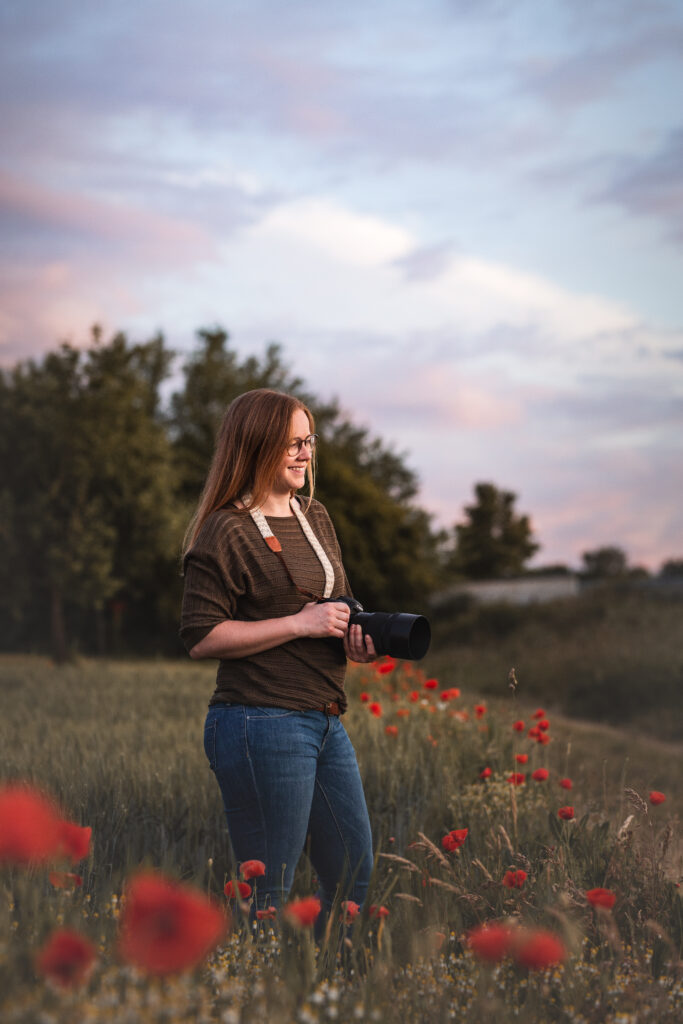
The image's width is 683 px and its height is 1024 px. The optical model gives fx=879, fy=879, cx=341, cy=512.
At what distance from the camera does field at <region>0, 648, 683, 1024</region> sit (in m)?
1.73

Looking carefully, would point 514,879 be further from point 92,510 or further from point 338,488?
point 338,488

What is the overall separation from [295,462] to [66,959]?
77.0 inches

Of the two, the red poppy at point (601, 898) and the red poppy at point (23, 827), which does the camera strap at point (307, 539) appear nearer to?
the red poppy at point (601, 898)

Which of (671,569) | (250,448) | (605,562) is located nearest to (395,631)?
(250,448)

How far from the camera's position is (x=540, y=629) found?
74.5 ft

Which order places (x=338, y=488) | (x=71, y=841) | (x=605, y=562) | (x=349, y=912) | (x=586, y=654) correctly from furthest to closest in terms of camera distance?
(x=605, y=562) < (x=338, y=488) < (x=586, y=654) < (x=349, y=912) < (x=71, y=841)

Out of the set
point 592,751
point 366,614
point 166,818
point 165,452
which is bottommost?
point 592,751

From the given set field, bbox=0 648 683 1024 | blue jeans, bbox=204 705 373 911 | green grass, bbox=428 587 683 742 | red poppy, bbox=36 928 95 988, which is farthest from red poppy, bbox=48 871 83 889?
green grass, bbox=428 587 683 742

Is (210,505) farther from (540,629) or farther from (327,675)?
(540,629)

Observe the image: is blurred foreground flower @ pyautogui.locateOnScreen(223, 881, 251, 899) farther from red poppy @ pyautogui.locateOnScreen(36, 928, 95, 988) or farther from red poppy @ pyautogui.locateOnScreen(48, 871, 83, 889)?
red poppy @ pyautogui.locateOnScreen(36, 928, 95, 988)

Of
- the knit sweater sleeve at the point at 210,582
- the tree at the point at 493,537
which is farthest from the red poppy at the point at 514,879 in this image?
the tree at the point at 493,537

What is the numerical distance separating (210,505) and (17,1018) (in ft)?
6.05

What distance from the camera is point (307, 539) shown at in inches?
120

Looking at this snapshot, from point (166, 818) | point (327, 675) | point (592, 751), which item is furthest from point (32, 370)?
point (327, 675)
